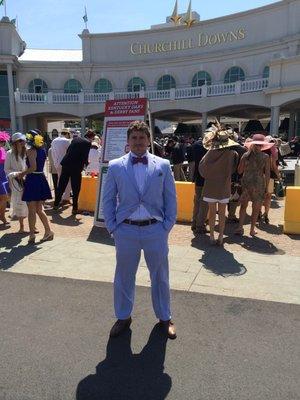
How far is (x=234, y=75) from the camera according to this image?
31875 millimetres

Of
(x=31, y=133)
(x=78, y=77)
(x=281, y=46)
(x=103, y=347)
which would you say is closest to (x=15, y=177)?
(x=31, y=133)

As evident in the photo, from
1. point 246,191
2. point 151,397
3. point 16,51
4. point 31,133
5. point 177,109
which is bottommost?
point 151,397

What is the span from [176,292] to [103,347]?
1.34 m

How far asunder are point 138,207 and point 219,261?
104 inches

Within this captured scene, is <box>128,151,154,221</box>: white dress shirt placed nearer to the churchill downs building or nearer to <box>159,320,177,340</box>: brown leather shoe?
<box>159,320,177,340</box>: brown leather shoe

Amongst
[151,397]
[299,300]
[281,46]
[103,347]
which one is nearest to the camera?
[151,397]

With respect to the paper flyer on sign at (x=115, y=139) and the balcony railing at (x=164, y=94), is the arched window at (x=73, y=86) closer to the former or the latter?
the balcony railing at (x=164, y=94)

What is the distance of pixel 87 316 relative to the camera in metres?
4.06

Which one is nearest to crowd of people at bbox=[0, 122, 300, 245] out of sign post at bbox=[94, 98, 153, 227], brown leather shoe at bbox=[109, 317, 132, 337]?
sign post at bbox=[94, 98, 153, 227]

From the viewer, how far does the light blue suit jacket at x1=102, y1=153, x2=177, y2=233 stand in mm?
3381

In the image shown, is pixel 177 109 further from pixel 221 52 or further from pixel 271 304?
pixel 271 304

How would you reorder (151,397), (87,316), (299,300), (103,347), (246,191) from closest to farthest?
(151,397) < (103,347) < (87,316) < (299,300) < (246,191)

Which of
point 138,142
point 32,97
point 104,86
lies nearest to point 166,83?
point 104,86

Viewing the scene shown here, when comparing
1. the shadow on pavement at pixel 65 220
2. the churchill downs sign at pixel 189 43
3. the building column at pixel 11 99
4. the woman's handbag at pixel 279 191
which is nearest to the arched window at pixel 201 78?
the churchill downs sign at pixel 189 43
